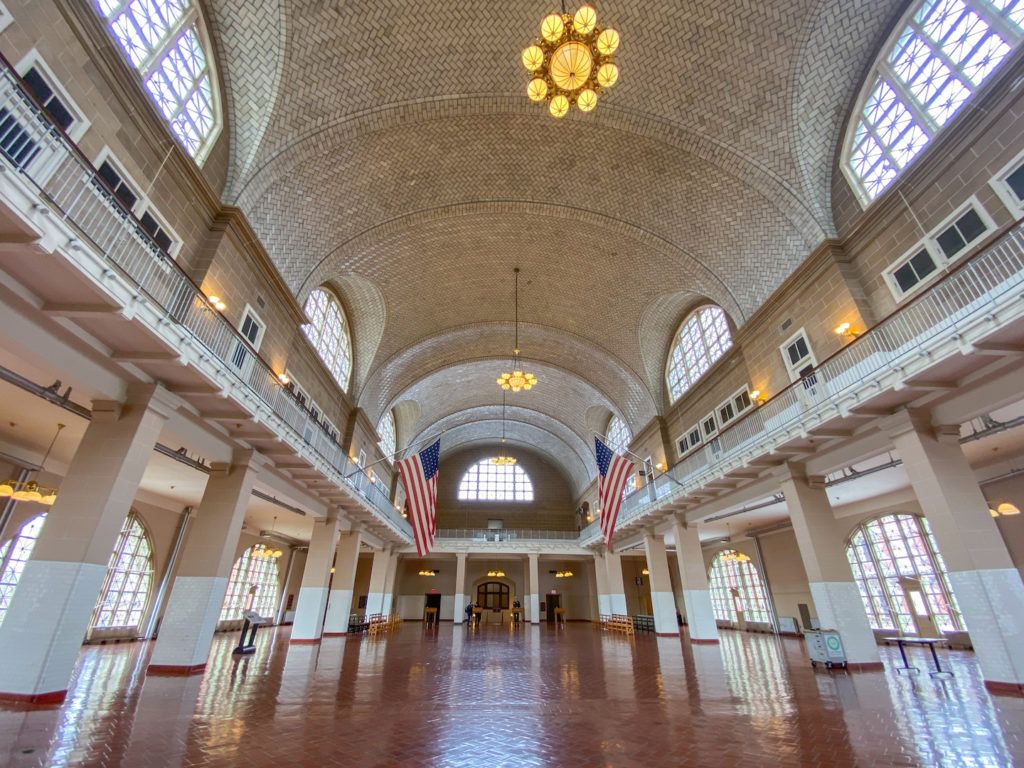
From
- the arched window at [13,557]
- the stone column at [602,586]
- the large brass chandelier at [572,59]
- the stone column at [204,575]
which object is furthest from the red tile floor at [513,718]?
the stone column at [602,586]

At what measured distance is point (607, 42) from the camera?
7.06 m

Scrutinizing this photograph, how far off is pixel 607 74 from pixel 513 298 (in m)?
13.1

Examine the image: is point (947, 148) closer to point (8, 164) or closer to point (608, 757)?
point (608, 757)

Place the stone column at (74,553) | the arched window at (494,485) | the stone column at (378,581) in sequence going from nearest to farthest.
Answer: the stone column at (74,553)
the stone column at (378,581)
the arched window at (494,485)

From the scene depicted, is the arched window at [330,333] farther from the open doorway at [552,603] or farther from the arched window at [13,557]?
the open doorway at [552,603]

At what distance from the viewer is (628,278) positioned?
17.7 meters

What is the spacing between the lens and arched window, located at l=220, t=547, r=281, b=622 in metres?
20.9

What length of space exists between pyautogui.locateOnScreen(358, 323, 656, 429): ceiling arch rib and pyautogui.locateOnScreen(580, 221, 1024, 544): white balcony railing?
29.2ft

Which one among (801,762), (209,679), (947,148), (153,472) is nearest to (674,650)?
(801,762)

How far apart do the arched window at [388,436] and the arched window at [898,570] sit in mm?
21038

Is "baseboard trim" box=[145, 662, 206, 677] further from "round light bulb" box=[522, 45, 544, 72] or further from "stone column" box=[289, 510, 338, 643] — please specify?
"round light bulb" box=[522, 45, 544, 72]

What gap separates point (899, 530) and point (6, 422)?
24638 mm

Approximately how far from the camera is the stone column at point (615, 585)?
24844 millimetres

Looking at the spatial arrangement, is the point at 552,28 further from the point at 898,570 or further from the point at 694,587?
the point at 898,570
